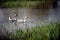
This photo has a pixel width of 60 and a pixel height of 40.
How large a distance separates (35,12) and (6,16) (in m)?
0.32

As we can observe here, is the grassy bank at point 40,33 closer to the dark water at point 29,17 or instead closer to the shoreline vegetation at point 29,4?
the dark water at point 29,17

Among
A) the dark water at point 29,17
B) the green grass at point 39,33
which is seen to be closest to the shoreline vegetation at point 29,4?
the dark water at point 29,17

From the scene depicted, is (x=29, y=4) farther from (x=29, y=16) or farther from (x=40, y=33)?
(x=40, y=33)

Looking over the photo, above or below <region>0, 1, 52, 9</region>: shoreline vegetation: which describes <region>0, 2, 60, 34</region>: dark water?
below

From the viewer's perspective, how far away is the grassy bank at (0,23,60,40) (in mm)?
1174

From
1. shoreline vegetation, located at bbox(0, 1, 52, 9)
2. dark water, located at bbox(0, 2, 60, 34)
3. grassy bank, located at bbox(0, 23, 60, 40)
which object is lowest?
grassy bank, located at bbox(0, 23, 60, 40)

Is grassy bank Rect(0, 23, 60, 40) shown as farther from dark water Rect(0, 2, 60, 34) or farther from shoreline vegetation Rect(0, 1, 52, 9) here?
shoreline vegetation Rect(0, 1, 52, 9)

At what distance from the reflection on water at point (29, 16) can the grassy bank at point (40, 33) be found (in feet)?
0.16

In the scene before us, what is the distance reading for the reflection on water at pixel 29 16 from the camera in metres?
1.18

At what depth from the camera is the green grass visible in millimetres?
1174

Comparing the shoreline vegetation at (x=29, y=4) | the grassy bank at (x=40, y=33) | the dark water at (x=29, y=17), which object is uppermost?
the shoreline vegetation at (x=29, y=4)

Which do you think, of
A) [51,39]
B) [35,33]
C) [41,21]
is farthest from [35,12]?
[51,39]

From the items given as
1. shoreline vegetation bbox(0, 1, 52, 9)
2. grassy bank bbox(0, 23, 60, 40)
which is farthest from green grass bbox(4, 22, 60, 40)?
shoreline vegetation bbox(0, 1, 52, 9)

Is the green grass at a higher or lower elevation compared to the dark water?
lower
